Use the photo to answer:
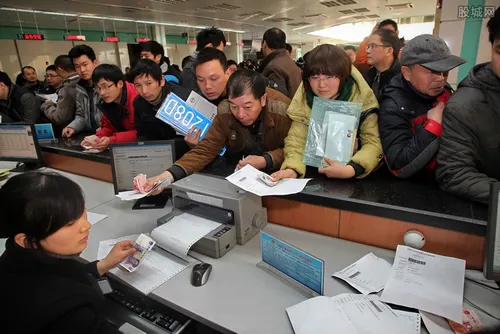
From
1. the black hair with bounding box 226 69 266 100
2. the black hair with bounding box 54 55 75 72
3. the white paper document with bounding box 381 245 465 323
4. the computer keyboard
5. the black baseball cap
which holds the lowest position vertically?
the computer keyboard

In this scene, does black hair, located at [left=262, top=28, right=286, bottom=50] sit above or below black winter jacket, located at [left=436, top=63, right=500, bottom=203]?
above

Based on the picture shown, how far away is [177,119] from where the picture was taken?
1767 mm

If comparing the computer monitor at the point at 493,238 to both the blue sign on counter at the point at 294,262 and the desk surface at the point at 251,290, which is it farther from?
the blue sign on counter at the point at 294,262

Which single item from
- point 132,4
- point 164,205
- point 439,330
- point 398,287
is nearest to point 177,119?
point 164,205

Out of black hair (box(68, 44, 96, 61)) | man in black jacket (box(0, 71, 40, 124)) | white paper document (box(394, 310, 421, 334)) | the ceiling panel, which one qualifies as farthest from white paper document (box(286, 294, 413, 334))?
the ceiling panel

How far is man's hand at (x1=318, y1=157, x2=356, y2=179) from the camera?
132 cm

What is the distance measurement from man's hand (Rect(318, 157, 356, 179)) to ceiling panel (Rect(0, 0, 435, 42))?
720 centimetres

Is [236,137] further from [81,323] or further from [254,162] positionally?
[81,323]

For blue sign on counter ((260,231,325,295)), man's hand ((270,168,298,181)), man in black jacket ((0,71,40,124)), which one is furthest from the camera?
man in black jacket ((0,71,40,124))

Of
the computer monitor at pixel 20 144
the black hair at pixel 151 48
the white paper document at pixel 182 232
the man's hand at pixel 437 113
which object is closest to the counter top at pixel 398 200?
the man's hand at pixel 437 113

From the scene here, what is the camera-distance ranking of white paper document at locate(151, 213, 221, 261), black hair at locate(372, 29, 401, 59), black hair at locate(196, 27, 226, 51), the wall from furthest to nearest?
1. the wall
2. black hair at locate(196, 27, 226, 51)
3. black hair at locate(372, 29, 401, 59)
4. white paper document at locate(151, 213, 221, 261)

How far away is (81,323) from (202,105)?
51.9 inches

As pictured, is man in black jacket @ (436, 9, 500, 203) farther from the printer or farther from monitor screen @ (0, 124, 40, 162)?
monitor screen @ (0, 124, 40, 162)

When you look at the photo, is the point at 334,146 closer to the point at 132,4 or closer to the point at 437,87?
the point at 437,87
